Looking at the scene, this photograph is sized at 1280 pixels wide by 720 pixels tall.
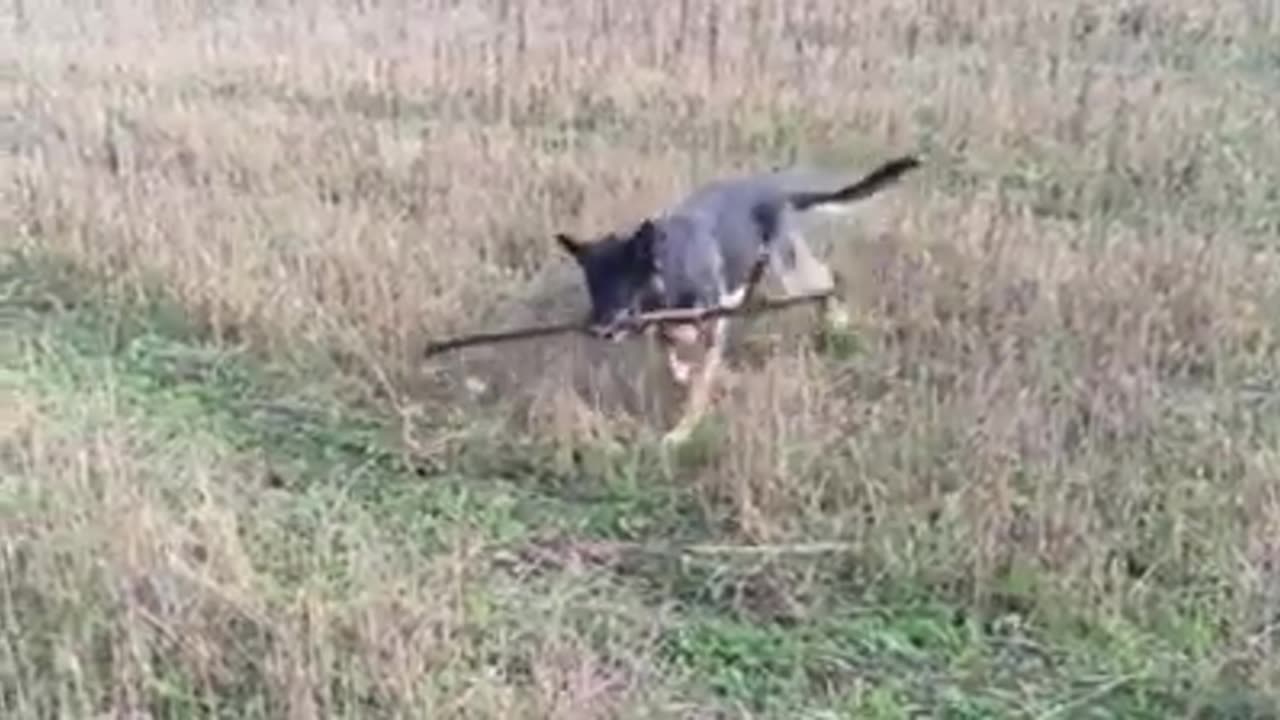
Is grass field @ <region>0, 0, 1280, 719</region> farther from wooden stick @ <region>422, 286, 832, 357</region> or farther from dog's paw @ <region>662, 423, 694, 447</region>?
wooden stick @ <region>422, 286, 832, 357</region>

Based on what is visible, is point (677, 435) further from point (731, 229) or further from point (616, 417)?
point (731, 229)

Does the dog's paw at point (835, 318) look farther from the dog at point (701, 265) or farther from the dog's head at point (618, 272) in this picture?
the dog's head at point (618, 272)

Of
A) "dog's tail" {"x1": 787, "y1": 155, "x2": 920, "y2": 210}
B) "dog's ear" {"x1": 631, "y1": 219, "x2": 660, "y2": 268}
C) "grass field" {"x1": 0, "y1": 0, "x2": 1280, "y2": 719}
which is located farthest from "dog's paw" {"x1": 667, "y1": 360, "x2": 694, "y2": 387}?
"dog's tail" {"x1": 787, "y1": 155, "x2": 920, "y2": 210}

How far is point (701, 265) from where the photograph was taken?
555 cm

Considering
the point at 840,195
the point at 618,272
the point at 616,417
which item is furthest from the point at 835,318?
the point at 616,417

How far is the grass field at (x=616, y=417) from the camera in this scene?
3.75 m

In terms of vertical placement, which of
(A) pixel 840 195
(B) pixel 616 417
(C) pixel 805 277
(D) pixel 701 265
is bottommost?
(B) pixel 616 417

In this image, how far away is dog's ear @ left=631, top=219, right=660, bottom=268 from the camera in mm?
5414

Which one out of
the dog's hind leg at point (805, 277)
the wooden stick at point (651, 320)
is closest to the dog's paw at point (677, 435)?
the wooden stick at point (651, 320)

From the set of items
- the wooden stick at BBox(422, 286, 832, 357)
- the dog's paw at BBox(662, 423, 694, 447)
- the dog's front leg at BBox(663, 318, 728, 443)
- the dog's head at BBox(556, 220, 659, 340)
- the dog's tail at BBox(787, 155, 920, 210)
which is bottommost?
the dog's paw at BBox(662, 423, 694, 447)

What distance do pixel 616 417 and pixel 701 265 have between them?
0.59 meters

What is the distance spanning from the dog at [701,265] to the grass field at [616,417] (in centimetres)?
14

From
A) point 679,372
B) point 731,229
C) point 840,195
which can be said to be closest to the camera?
point 679,372

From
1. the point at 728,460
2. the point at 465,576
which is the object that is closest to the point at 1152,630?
the point at 728,460
